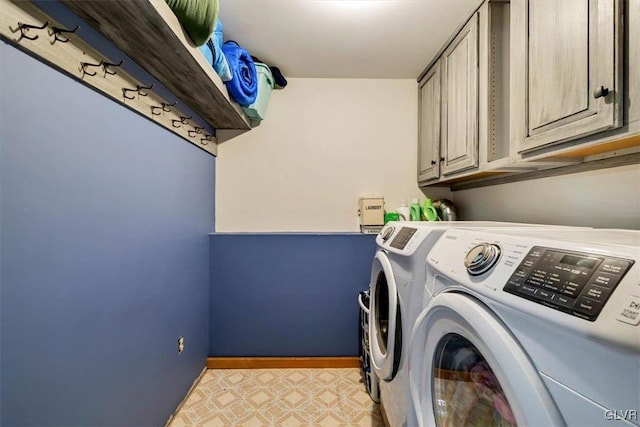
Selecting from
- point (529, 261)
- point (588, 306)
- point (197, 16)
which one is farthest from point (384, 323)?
point (197, 16)

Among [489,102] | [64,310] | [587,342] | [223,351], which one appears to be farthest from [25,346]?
[489,102]

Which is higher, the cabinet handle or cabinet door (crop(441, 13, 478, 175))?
cabinet door (crop(441, 13, 478, 175))

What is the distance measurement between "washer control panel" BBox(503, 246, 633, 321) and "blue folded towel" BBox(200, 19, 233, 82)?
1.46 meters

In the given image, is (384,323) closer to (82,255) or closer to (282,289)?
(282,289)

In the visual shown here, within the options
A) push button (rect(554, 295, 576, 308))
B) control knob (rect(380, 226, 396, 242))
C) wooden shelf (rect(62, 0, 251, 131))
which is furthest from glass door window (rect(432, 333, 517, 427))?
wooden shelf (rect(62, 0, 251, 131))

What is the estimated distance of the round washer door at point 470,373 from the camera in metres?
0.44

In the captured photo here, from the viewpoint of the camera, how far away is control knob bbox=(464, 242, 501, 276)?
0.60 metres

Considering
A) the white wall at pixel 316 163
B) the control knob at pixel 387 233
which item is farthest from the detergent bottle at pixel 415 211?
the control knob at pixel 387 233

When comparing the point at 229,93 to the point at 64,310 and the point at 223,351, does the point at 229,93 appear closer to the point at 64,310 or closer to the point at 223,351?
the point at 64,310

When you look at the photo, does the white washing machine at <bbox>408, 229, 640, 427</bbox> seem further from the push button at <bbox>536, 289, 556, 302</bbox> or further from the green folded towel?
the green folded towel

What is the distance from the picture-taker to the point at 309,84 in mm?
2318

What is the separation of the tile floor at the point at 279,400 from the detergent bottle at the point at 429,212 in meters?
1.27

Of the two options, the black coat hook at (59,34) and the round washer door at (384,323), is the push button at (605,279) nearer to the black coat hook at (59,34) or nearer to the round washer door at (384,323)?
the round washer door at (384,323)

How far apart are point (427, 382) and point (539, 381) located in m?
0.44
